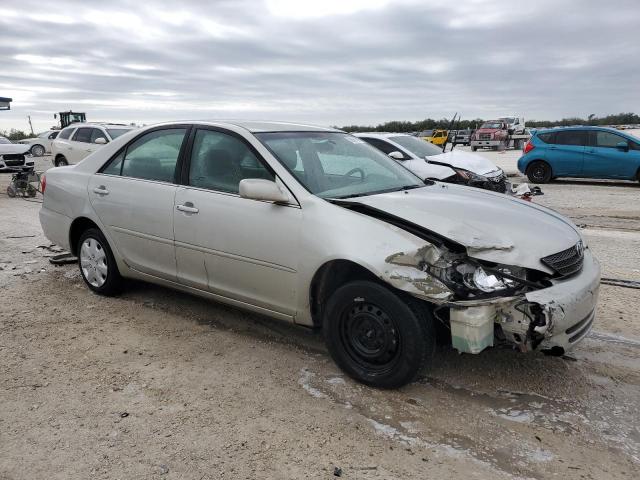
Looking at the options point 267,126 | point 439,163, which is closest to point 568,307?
point 267,126

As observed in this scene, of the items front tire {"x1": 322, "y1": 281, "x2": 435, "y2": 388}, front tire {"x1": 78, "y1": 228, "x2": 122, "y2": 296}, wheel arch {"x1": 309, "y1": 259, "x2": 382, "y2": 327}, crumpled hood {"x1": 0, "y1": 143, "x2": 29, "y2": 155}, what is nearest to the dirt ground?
front tire {"x1": 322, "y1": 281, "x2": 435, "y2": 388}

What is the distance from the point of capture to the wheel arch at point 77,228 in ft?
16.9

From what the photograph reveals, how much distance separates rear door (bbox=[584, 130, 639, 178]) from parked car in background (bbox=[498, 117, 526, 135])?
21.8 metres

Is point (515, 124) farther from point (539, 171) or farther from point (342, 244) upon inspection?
point (342, 244)

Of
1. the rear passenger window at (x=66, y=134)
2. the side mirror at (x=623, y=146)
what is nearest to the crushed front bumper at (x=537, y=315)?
the side mirror at (x=623, y=146)

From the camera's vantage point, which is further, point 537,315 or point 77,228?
point 77,228

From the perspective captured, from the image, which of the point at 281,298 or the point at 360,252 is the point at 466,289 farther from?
the point at 281,298

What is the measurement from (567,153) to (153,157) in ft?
43.5

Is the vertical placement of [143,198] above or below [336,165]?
below

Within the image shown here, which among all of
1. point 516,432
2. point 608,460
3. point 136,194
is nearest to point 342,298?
point 516,432

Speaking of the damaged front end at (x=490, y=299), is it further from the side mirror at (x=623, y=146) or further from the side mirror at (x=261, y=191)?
the side mirror at (x=623, y=146)

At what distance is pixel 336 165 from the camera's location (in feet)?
13.9

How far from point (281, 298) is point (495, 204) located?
63.0 inches

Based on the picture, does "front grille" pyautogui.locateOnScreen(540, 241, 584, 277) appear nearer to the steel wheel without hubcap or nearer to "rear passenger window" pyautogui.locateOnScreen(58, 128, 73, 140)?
the steel wheel without hubcap
